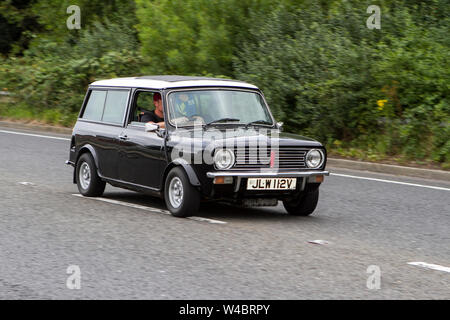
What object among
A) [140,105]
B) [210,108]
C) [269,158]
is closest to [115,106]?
[140,105]

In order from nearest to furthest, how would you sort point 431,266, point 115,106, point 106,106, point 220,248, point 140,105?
point 431,266
point 220,248
point 140,105
point 115,106
point 106,106

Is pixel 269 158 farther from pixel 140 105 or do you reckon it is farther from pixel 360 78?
pixel 360 78

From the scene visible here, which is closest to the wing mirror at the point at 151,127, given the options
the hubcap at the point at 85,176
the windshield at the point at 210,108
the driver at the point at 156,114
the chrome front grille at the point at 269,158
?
the windshield at the point at 210,108

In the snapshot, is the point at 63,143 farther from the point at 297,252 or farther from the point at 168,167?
the point at 297,252

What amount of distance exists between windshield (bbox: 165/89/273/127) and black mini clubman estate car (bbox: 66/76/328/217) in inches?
0.5

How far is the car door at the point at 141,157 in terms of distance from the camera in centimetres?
941

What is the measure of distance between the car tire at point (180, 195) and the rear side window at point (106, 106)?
1.59m

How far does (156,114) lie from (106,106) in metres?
1.14

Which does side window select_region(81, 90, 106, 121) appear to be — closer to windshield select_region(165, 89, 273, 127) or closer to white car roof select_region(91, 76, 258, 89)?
white car roof select_region(91, 76, 258, 89)

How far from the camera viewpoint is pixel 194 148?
8.84 m

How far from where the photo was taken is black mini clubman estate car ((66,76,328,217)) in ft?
28.7

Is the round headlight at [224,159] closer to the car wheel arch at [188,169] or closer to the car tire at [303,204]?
the car wheel arch at [188,169]

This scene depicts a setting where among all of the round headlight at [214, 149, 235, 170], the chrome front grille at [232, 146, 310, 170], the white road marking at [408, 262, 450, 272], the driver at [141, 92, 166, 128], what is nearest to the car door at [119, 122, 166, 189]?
the driver at [141, 92, 166, 128]

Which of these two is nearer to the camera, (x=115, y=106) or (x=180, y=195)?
(x=180, y=195)
